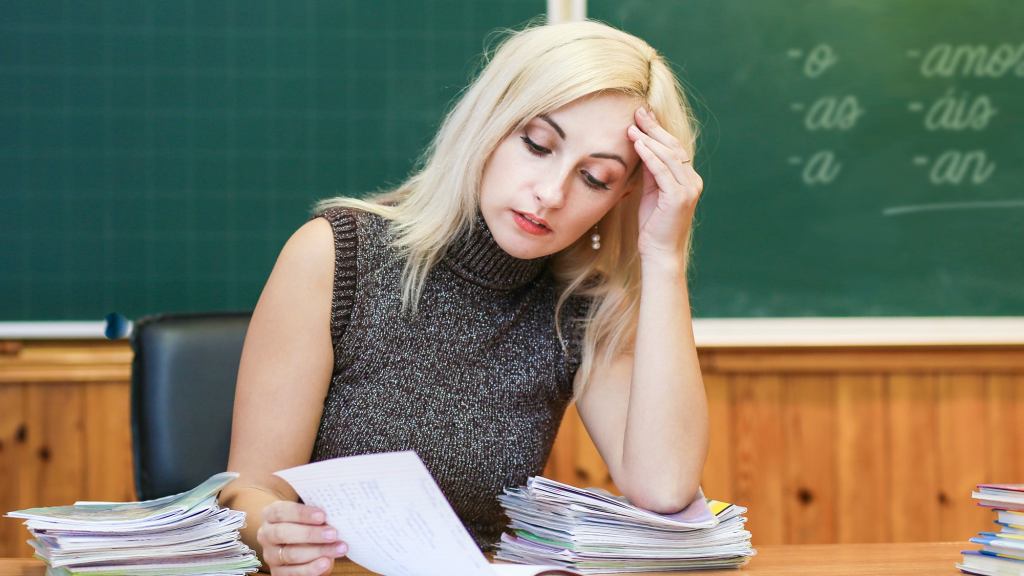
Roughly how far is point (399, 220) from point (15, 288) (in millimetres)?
1121

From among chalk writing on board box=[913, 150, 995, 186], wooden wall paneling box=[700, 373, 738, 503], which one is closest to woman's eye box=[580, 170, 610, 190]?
wooden wall paneling box=[700, 373, 738, 503]

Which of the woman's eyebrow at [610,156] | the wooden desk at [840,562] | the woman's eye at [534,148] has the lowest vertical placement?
the wooden desk at [840,562]

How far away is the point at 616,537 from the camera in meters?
1.14

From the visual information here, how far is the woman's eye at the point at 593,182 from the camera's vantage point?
54.5 inches

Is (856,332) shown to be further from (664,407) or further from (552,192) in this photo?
(552,192)

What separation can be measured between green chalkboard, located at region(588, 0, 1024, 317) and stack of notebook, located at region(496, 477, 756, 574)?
123 centimetres

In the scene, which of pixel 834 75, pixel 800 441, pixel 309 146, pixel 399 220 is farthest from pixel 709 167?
pixel 399 220

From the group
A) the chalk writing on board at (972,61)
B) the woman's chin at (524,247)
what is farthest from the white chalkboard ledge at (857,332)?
the woman's chin at (524,247)

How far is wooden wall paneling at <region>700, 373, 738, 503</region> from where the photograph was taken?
2.42m

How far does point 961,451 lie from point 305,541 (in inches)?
75.4

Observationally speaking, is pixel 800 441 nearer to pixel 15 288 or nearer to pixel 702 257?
pixel 702 257

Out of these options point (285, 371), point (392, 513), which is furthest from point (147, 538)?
point (285, 371)

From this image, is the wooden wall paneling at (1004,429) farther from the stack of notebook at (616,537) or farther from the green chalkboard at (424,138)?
the stack of notebook at (616,537)

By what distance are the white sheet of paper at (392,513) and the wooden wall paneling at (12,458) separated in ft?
5.03
